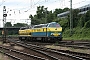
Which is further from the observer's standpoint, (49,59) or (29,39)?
(29,39)

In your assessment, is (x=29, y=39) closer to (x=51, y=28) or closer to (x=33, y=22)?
(x=51, y=28)

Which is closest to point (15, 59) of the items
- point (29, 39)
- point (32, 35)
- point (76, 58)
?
point (76, 58)

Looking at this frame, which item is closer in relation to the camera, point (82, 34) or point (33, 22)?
point (82, 34)

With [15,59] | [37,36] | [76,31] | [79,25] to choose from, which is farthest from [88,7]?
[15,59]

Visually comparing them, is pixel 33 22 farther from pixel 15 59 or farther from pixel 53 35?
pixel 15 59

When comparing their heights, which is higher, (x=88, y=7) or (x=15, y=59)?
(x=88, y=7)

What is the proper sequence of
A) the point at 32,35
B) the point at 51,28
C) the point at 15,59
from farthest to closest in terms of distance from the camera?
the point at 32,35 → the point at 51,28 → the point at 15,59

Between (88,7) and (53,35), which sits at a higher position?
(88,7)

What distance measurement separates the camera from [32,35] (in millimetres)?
35875

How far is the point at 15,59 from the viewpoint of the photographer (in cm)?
1605

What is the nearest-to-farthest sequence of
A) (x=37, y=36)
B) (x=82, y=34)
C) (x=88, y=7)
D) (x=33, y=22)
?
1. (x=37, y=36)
2. (x=82, y=34)
3. (x=88, y=7)
4. (x=33, y=22)

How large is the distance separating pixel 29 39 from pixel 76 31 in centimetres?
1326

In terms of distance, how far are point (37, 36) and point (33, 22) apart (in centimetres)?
6503

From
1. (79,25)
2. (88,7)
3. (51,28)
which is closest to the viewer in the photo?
(51,28)
